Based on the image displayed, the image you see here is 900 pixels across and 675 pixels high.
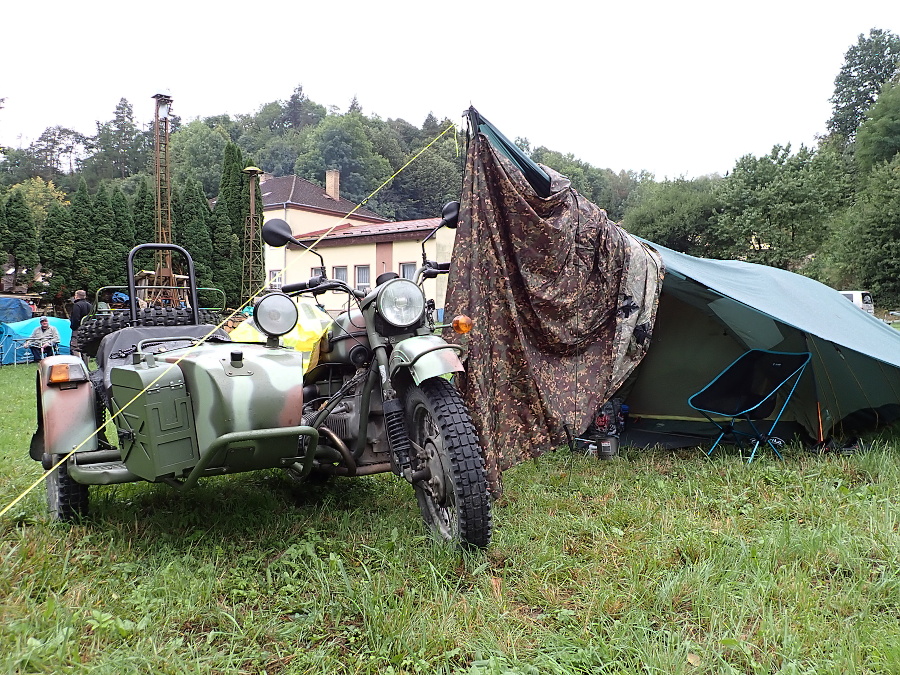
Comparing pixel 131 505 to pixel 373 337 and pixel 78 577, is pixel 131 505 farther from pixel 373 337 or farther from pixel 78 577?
pixel 373 337

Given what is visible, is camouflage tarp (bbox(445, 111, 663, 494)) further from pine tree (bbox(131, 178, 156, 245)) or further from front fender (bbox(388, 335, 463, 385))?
pine tree (bbox(131, 178, 156, 245))

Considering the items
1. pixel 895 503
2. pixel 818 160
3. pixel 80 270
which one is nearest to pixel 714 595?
pixel 895 503

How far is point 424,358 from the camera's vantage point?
2.99 m

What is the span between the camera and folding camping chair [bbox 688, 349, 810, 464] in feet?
15.7

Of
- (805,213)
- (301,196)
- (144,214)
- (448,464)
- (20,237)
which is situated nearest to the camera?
(448,464)

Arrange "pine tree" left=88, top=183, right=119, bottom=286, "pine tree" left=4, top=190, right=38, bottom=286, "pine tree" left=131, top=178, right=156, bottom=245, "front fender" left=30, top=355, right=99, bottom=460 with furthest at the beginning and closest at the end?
"pine tree" left=131, top=178, right=156, bottom=245 < "pine tree" left=88, top=183, right=119, bottom=286 < "pine tree" left=4, top=190, right=38, bottom=286 < "front fender" left=30, top=355, right=99, bottom=460

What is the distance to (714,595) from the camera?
2684 millimetres

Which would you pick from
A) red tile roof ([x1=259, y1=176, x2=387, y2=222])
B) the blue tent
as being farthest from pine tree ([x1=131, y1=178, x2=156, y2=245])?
the blue tent

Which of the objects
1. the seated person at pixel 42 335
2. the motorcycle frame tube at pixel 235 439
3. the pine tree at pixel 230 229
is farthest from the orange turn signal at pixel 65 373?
the pine tree at pixel 230 229

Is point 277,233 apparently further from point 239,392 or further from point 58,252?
point 58,252

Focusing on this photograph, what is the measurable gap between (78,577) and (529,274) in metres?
2.77

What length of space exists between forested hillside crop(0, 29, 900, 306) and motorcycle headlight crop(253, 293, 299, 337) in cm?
134


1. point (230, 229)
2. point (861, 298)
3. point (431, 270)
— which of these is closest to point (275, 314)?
point (431, 270)

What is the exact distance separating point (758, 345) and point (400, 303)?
11.0 ft
